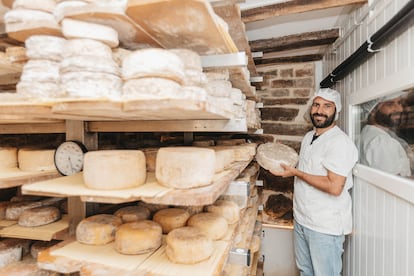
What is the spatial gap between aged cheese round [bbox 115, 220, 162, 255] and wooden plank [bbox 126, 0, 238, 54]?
2.92ft

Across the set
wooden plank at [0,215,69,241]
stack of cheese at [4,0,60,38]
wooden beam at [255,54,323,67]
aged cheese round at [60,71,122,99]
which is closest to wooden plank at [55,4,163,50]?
stack of cheese at [4,0,60,38]

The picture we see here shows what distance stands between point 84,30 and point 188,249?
37.6 inches

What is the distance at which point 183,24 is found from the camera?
1.04 m

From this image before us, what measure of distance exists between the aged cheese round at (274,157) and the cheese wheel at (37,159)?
5.24 feet

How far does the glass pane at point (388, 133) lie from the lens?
150cm

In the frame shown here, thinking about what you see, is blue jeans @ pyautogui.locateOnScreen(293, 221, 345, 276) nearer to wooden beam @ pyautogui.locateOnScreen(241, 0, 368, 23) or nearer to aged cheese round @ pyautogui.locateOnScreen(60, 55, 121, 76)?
wooden beam @ pyautogui.locateOnScreen(241, 0, 368, 23)

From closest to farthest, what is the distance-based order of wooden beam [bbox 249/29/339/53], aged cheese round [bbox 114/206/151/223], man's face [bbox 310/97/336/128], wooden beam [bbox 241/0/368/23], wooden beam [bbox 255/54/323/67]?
aged cheese round [bbox 114/206/151/223], wooden beam [bbox 241/0/368/23], man's face [bbox 310/97/336/128], wooden beam [bbox 249/29/339/53], wooden beam [bbox 255/54/323/67]

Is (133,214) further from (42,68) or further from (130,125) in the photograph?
(42,68)

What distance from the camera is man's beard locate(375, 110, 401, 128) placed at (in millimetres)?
1677

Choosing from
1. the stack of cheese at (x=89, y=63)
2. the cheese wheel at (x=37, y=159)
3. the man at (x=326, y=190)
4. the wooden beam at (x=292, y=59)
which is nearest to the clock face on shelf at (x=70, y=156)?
the cheese wheel at (x=37, y=159)

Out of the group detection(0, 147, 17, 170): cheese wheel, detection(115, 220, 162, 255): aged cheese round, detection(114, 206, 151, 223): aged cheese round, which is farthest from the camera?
detection(0, 147, 17, 170): cheese wheel

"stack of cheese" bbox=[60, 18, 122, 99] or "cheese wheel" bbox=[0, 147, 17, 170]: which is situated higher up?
"stack of cheese" bbox=[60, 18, 122, 99]

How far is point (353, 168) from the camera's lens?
90.2 inches

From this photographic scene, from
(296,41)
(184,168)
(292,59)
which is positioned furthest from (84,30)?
(292,59)
